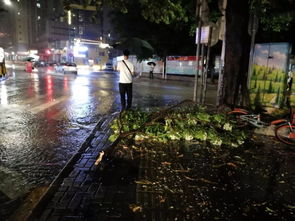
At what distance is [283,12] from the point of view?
10.9 metres

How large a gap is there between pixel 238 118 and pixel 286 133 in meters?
1.44

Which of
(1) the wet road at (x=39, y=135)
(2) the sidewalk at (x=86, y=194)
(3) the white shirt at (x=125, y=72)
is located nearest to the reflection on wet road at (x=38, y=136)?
(1) the wet road at (x=39, y=135)

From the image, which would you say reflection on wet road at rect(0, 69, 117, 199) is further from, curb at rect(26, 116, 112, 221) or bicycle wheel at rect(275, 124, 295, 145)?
bicycle wheel at rect(275, 124, 295, 145)

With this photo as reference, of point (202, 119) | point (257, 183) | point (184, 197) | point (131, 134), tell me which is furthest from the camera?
point (202, 119)

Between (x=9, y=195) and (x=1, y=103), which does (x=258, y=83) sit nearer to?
(x=9, y=195)

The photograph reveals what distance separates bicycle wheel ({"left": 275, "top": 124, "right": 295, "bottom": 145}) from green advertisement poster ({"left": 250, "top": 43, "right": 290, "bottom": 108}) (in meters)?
3.39

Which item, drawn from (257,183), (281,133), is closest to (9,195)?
(257,183)

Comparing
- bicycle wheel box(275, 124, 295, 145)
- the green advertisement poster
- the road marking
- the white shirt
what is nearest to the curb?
the white shirt

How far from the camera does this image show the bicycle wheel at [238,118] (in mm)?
7547

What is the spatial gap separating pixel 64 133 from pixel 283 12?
10.2 meters

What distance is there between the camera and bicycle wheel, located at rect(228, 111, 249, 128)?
7547 mm

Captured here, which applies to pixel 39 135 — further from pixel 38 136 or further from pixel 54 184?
pixel 54 184

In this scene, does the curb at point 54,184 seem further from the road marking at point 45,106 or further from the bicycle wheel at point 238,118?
the road marking at point 45,106

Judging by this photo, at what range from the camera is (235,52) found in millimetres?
8617
